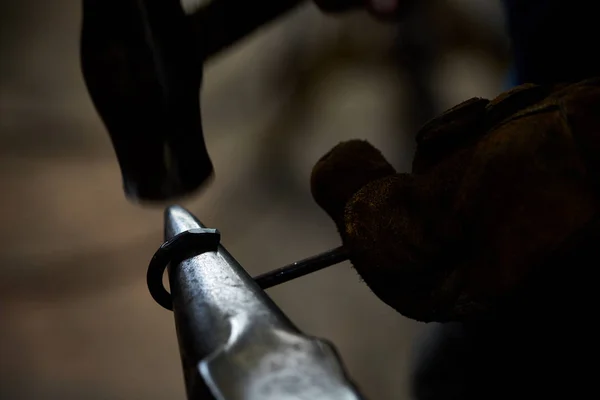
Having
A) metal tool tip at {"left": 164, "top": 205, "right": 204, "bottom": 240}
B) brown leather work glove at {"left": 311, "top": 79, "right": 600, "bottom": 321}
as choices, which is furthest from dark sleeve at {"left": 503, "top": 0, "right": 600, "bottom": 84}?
metal tool tip at {"left": 164, "top": 205, "right": 204, "bottom": 240}

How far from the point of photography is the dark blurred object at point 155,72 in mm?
474

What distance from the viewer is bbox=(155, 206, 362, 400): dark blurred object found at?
17cm

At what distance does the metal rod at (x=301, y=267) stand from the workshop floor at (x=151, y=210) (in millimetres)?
504

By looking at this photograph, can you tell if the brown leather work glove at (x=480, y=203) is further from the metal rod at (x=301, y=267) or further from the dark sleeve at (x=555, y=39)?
the dark sleeve at (x=555, y=39)

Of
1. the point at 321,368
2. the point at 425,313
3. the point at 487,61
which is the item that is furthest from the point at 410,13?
the point at 321,368

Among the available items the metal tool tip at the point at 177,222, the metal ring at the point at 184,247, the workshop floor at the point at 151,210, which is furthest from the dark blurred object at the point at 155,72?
the workshop floor at the point at 151,210

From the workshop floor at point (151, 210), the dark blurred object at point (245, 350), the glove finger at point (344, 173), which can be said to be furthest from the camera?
the workshop floor at point (151, 210)

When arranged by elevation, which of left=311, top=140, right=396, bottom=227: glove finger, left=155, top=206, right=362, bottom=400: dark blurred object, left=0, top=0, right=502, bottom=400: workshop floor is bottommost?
left=0, top=0, right=502, bottom=400: workshop floor

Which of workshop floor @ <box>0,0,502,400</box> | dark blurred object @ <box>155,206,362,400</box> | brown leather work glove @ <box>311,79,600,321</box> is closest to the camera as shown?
dark blurred object @ <box>155,206,362,400</box>

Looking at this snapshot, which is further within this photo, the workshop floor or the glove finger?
the workshop floor

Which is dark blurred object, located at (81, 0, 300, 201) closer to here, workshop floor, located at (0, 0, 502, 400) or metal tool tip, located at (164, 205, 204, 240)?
metal tool tip, located at (164, 205, 204, 240)

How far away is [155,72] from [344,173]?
20cm

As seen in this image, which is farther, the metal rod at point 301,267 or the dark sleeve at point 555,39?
the dark sleeve at point 555,39

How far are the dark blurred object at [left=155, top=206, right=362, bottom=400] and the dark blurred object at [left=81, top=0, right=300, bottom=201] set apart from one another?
0.25 metres
